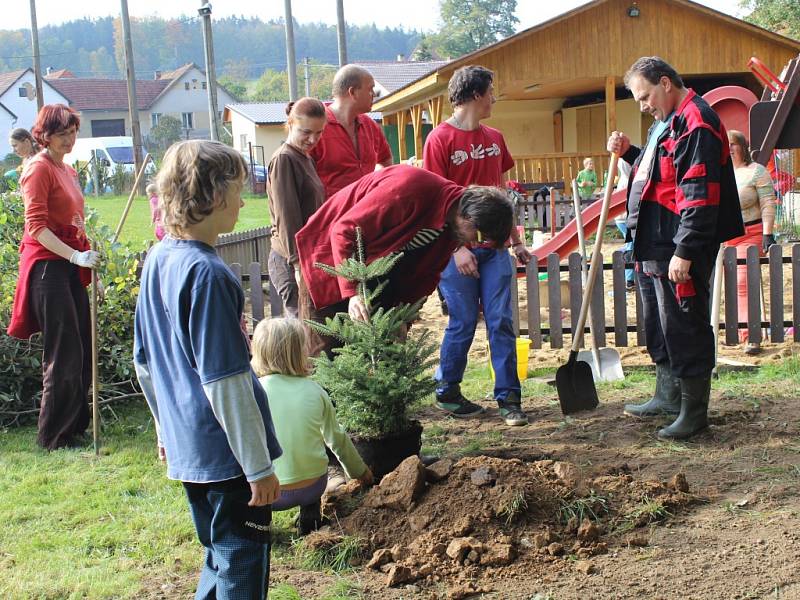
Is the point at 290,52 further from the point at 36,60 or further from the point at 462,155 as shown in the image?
the point at 36,60

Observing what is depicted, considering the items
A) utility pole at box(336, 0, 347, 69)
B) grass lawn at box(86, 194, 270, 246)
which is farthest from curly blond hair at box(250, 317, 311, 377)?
utility pole at box(336, 0, 347, 69)

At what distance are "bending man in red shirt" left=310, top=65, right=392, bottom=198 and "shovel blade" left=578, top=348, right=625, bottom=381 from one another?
2298 mm

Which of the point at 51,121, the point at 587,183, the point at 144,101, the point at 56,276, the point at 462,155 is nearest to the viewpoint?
the point at 51,121

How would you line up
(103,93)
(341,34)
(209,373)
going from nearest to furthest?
(209,373)
(341,34)
(103,93)

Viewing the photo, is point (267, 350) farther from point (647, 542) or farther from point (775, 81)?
point (775, 81)

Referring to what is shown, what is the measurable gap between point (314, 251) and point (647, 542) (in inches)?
83.0

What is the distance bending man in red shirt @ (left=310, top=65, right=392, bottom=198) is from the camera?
17.8 feet

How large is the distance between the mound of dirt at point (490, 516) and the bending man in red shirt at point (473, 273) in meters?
1.46

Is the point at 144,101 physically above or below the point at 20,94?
above

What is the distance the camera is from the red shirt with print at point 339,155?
5.56 meters

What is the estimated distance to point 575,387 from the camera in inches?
225

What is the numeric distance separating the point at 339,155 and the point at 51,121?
1697 mm

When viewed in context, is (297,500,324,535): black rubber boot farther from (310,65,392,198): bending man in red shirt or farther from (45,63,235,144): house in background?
(45,63,235,144): house in background

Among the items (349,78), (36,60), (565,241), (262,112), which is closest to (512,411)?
(349,78)
